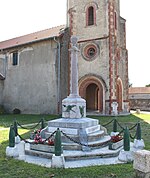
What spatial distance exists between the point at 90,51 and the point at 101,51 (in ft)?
3.99

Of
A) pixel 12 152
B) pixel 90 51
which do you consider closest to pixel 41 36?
pixel 90 51

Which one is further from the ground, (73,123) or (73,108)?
(73,108)

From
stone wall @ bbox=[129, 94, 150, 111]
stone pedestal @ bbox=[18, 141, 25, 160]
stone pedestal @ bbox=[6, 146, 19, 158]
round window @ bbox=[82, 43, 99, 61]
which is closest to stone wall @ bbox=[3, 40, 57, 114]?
round window @ bbox=[82, 43, 99, 61]

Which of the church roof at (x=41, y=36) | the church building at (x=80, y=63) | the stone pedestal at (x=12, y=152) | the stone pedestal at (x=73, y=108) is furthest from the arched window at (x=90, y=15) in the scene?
the stone pedestal at (x=12, y=152)

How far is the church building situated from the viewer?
787 inches

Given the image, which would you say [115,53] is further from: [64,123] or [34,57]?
[64,123]

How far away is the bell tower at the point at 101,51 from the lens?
19.8 meters

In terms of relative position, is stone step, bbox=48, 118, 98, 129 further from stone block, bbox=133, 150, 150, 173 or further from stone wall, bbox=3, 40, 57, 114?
stone wall, bbox=3, 40, 57, 114

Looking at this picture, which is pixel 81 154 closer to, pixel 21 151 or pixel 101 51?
pixel 21 151

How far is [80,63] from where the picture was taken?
2109 cm

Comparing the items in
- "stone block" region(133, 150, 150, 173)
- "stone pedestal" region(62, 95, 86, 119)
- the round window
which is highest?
the round window

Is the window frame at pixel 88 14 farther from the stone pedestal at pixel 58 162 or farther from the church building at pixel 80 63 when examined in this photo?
the stone pedestal at pixel 58 162

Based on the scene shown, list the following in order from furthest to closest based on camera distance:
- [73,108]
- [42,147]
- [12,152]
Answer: [73,108] → [42,147] → [12,152]

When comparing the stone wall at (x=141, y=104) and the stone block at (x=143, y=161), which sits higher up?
the stone wall at (x=141, y=104)
